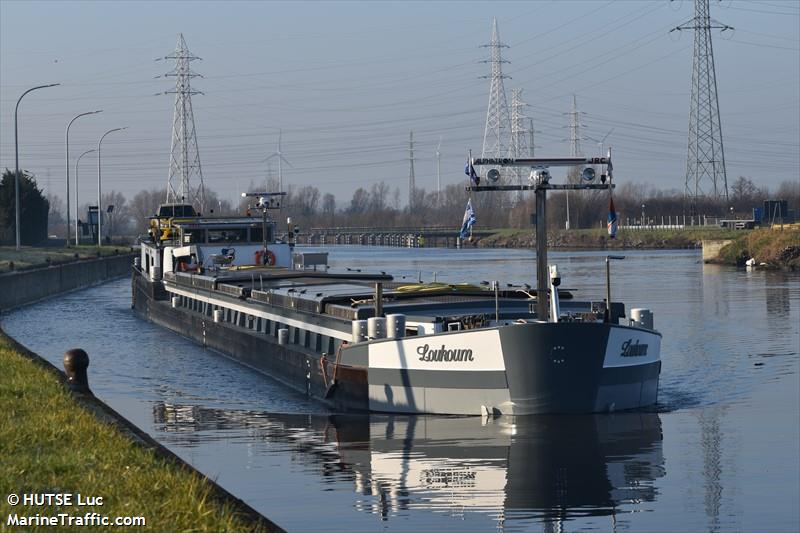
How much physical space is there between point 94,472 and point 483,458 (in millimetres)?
8143

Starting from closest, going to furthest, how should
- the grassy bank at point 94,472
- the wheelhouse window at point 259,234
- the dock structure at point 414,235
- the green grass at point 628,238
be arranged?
the grassy bank at point 94,472, the wheelhouse window at point 259,234, the green grass at point 628,238, the dock structure at point 414,235

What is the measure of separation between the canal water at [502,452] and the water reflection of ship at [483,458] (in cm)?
4

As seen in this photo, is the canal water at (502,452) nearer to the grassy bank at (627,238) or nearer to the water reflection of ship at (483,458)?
the water reflection of ship at (483,458)

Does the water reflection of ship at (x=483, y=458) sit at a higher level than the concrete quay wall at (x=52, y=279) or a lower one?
lower

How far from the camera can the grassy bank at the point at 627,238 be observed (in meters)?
124

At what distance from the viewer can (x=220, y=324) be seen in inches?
1554

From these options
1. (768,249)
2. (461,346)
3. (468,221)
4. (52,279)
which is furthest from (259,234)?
(768,249)

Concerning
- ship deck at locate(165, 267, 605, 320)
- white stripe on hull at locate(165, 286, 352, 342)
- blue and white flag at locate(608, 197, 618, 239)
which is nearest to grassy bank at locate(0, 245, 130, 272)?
white stripe on hull at locate(165, 286, 352, 342)

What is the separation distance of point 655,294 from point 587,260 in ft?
143

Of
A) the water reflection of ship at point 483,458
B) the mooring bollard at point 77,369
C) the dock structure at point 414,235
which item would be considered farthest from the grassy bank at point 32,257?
the dock structure at point 414,235

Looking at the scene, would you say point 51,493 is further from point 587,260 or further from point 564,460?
point 587,260

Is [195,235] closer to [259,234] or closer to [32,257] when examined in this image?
[259,234]

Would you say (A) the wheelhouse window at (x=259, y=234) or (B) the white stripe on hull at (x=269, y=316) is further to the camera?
(A) the wheelhouse window at (x=259, y=234)

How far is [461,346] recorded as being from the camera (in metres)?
22.1
